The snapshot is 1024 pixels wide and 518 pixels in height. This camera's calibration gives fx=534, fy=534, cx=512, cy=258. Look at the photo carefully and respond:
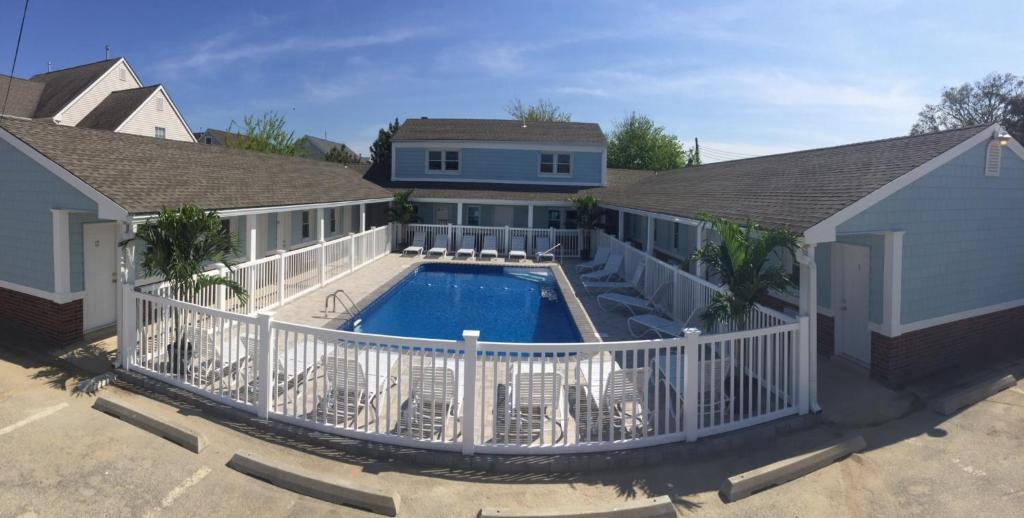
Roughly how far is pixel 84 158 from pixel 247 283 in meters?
3.46

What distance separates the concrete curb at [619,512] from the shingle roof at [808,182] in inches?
165

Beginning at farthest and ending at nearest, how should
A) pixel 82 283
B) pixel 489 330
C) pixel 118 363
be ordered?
pixel 489 330
pixel 82 283
pixel 118 363

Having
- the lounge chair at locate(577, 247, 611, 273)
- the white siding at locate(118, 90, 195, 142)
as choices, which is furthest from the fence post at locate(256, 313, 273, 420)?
the white siding at locate(118, 90, 195, 142)

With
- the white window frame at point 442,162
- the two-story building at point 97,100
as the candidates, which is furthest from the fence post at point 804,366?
the two-story building at point 97,100

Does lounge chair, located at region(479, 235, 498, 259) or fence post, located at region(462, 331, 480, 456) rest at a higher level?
lounge chair, located at region(479, 235, 498, 259)

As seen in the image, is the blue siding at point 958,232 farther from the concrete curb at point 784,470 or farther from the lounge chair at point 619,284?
the lounge chair at point 619,284

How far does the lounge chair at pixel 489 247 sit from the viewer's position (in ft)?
74.1

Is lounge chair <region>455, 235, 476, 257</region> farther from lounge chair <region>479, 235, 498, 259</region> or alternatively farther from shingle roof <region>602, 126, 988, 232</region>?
shingle roof <region>602, 126, 988, 232</region>

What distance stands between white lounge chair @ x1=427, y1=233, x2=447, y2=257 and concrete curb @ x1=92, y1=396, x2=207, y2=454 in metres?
16.2

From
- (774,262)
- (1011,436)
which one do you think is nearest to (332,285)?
(774,262)

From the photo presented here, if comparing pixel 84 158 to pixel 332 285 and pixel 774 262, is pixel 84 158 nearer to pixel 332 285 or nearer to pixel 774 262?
pixel 332 285

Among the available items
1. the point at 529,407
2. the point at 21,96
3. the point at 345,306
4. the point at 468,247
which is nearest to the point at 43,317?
the point at 345,306

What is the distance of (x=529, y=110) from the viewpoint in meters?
62.8

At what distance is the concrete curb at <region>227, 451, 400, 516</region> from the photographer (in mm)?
4727
